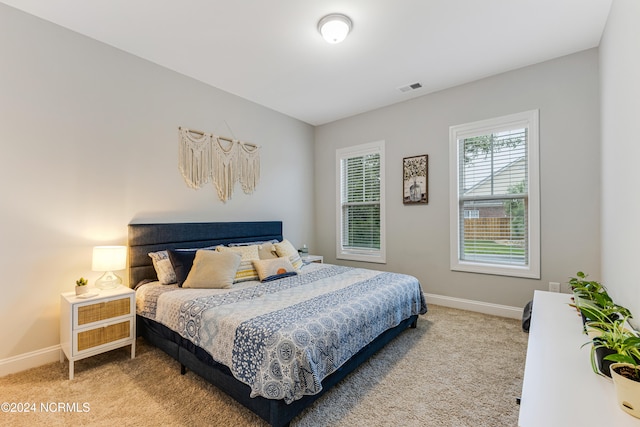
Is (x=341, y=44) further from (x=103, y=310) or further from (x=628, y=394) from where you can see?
(x=103, y=310)

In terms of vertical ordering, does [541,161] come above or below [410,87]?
below

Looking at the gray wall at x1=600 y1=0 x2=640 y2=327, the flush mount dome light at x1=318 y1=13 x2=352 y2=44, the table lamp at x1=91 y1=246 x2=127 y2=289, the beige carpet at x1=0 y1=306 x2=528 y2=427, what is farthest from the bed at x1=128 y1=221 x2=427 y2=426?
the flush mount dome light at x1=318 y1=13 x2=352 y2=44

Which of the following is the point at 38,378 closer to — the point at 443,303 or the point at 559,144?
the point at 443,303

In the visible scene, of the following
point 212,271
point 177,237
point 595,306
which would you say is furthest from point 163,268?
point 595,306

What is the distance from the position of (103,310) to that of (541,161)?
4414 millimetres

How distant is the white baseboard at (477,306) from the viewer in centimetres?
333

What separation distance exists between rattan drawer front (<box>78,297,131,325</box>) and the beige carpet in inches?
16.5

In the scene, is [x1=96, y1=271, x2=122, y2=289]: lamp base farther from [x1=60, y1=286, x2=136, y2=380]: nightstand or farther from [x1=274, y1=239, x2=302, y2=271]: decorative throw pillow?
[x1=274, y1=239, x2=302, y2=271]: decorative throw pillow

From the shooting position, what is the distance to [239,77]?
3.45 meters

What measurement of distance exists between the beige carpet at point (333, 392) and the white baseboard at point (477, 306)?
0.62 m

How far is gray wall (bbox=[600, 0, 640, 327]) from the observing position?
1.59 metres

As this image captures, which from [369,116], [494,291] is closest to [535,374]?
[494,291]

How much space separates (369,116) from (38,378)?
181 inches

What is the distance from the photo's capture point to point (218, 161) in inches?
145
